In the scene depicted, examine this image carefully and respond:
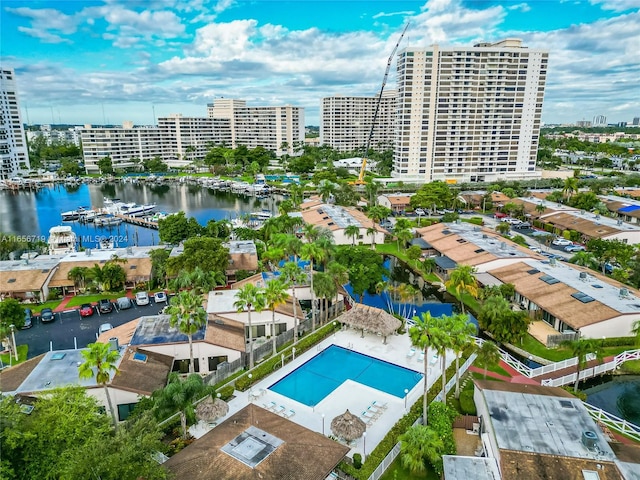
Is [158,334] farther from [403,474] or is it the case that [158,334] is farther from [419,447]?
[419,447]

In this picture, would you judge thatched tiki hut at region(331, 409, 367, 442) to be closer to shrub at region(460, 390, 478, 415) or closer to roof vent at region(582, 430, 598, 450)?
shrub at region(460, 390, 478, 415)

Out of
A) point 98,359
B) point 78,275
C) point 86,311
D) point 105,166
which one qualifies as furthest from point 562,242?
point 105,166

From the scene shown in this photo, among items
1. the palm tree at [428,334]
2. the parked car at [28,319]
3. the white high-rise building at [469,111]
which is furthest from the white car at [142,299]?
the white high-rise building at [469,111]

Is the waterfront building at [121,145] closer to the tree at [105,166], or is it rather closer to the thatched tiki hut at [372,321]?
the tree at [105,166]

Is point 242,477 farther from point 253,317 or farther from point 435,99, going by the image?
point 435,99

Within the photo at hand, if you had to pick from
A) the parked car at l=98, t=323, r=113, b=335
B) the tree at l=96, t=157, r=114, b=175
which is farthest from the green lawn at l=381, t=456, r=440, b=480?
the tree at l=96, t=157, r=114, b=175

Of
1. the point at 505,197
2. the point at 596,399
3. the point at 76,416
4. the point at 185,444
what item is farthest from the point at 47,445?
the point at 505,197
